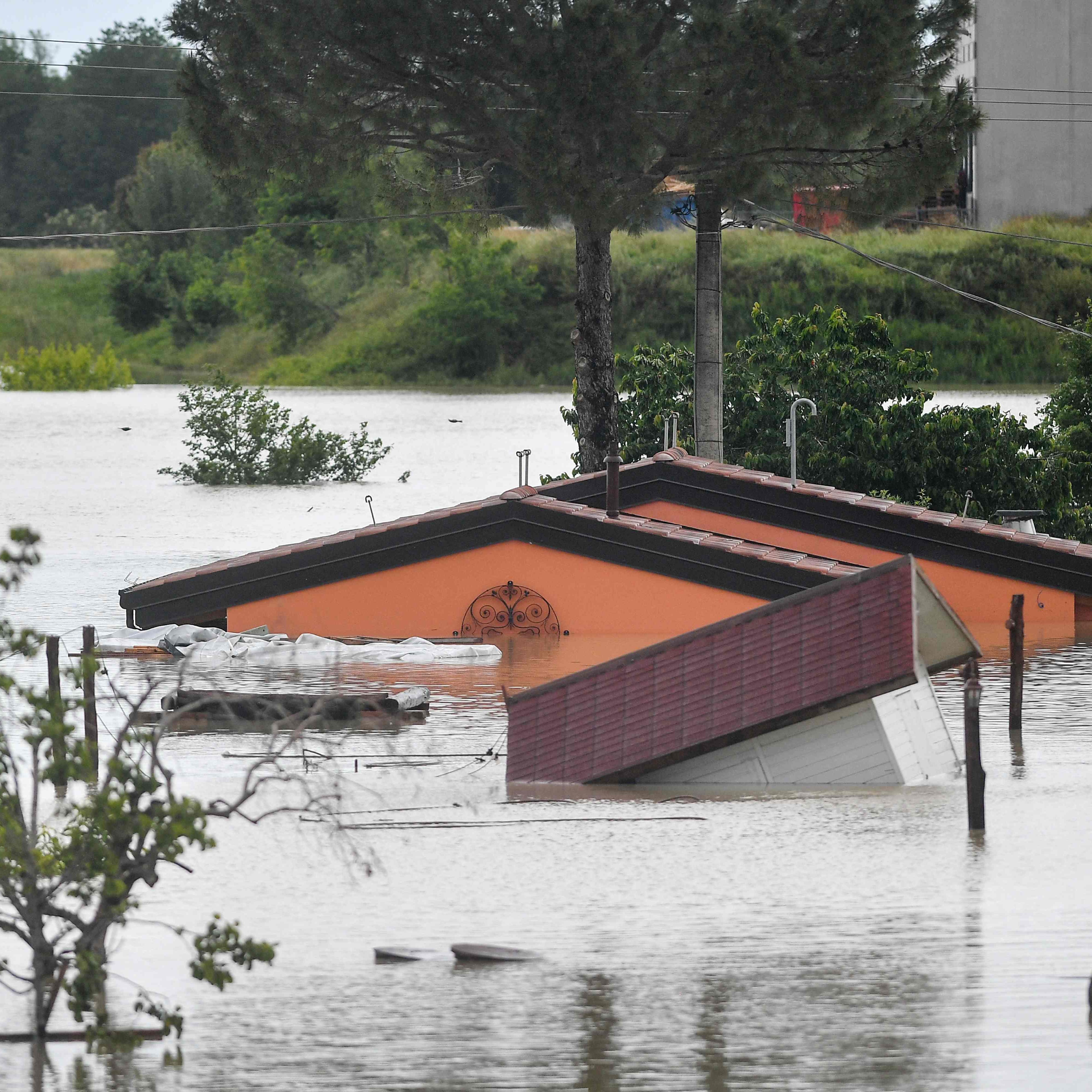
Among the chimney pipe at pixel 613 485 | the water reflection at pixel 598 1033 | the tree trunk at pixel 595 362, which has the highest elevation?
the tree trunk at pixel 595 362

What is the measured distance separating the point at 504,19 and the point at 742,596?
9.96 metres

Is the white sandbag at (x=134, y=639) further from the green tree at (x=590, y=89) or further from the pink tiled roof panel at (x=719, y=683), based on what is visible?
the pink tiled roof panel at (x=719, y=683)

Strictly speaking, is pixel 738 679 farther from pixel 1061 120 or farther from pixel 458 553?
pixel 1061 120

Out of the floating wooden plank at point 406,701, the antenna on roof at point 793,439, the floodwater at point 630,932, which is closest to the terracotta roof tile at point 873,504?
the antenna on roof at point 793,439

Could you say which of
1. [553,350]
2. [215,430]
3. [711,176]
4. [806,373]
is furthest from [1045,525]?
[553,350]

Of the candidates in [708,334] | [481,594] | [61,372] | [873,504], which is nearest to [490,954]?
[481,594]

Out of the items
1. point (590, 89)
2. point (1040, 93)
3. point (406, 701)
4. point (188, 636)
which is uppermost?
point (1040, 93)

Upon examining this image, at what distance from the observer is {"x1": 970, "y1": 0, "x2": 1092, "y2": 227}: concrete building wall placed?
52.9 m

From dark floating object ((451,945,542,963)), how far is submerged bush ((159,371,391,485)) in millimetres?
35575

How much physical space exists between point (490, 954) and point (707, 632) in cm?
481

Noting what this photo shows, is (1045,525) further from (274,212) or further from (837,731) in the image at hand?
(274,212)

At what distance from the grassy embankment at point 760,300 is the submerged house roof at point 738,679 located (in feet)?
154

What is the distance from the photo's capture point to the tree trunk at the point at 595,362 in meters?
29.9

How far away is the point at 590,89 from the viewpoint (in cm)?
2597
